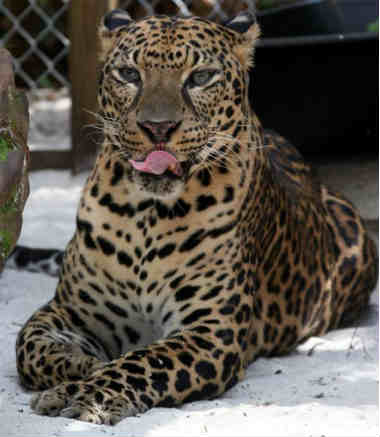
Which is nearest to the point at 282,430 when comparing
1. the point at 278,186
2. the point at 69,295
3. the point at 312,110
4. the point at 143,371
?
the point at 143,371

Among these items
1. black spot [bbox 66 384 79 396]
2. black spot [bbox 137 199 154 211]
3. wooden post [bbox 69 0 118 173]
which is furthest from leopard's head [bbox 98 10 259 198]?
wooden post [bbox 69 0 118 173]

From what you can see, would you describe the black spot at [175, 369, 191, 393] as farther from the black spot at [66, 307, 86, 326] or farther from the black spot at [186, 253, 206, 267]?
the black spot at [66, 307, 86, 326]

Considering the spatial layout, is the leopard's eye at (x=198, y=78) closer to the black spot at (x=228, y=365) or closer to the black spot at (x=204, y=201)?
the black spot at (x=204, y=201)

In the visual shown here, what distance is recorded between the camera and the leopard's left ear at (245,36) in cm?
396

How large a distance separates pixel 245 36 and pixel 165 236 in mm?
862

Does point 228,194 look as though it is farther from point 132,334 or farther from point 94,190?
point 132,334

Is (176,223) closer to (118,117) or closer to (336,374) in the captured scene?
(118,117)

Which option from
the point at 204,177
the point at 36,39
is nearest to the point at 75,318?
the point at 204,177

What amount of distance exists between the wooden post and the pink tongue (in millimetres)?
3644

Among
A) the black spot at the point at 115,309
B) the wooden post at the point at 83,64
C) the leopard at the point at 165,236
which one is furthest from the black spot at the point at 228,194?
the wooden post at the point at 83,64

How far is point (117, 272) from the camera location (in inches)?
155

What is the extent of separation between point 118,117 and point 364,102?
389 cm

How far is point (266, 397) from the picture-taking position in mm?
3752

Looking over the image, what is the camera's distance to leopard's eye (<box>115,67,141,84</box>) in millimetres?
3746
